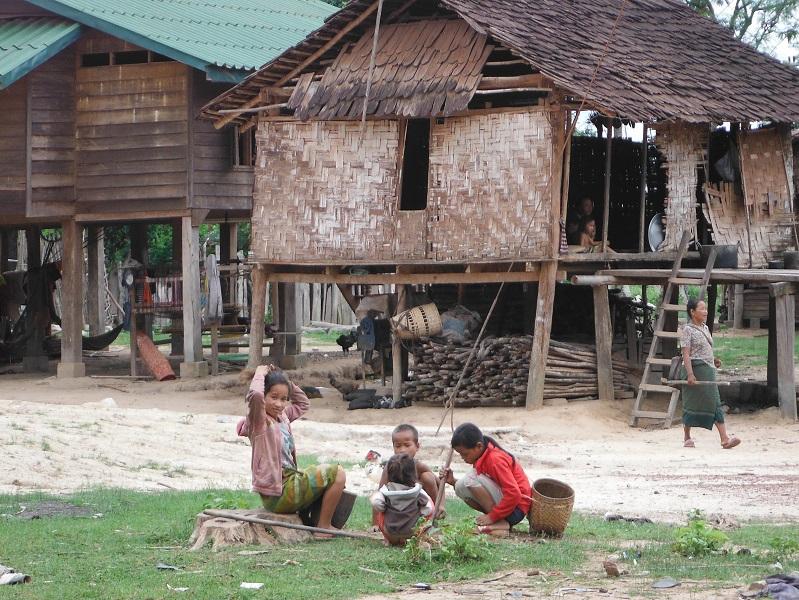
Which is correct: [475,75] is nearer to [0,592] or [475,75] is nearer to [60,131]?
[60,131]

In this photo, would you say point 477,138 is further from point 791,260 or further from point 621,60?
point 791,260

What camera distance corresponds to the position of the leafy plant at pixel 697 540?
8.52m

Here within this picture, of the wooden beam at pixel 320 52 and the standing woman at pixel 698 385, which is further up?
the wooden beam at pixel 320 52

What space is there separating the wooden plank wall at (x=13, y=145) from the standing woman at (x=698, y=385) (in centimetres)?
1198

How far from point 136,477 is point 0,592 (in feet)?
16.8

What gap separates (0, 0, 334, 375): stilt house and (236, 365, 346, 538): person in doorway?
13807 millimetres

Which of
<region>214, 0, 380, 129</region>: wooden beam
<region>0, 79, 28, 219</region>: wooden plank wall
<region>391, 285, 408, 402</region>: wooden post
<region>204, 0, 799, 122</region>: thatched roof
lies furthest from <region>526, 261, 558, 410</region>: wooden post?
<region>0, 79, 28, 219</region>: wooden plank wall

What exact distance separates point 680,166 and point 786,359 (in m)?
3.51

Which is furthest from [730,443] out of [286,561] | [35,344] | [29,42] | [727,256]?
[35,344]

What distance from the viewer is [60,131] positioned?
917 inches

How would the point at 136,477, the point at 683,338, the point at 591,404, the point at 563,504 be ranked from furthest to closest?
the point at 591,404 → the point at 683,338 → the point at 136,477 → the point at 563,504

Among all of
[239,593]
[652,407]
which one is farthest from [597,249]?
[239,593]

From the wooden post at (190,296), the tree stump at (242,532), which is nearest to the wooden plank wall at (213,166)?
the wooden post at (190,296)

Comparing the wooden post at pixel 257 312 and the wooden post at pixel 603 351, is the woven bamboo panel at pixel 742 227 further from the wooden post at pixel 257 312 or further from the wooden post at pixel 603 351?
the wooden post at pixel 257 312
